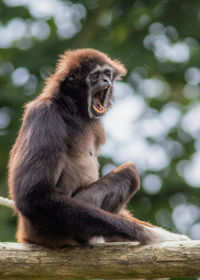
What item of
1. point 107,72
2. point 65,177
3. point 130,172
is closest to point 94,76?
point 107,72

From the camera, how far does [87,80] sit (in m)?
9.13

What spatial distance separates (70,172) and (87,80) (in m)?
1.79

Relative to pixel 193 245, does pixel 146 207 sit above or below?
below

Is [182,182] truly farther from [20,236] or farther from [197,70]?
[20,236]

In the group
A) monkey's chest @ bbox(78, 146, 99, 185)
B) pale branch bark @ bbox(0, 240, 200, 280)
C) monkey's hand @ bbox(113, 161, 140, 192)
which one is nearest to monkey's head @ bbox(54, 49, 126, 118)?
monkey's chest @ bbox(78, 146, 99, 185)

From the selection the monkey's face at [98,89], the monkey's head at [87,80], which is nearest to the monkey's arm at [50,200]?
the monkey's head at [87,80]

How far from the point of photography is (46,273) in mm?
7527

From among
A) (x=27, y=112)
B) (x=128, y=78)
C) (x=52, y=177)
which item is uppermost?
(x=27, y=112)

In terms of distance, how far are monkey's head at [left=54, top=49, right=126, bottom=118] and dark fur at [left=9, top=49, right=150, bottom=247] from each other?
0.02m

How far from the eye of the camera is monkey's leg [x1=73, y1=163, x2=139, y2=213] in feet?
26.7

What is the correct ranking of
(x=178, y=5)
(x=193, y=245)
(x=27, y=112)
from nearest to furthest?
(x=193, y=245) < (x=27, y=112) < (x=178, y=5)

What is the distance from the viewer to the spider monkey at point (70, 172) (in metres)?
7.46

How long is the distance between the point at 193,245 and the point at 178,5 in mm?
16594

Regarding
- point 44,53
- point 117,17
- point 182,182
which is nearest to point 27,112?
point 44,53
